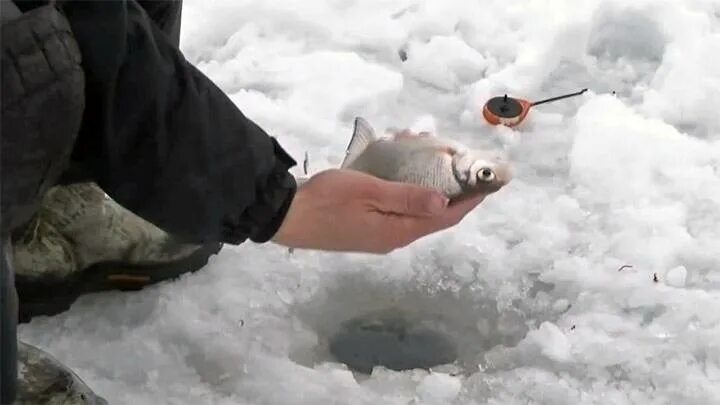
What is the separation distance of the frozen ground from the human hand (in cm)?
33

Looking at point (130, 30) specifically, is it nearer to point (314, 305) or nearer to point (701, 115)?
point (314, 305)

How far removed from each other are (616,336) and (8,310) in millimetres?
1078

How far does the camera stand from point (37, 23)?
3.54 ft

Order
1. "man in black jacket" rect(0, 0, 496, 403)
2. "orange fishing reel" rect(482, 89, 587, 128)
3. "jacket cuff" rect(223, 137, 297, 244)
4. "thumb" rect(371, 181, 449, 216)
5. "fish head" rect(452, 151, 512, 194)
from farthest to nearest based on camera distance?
"orange fishing reel" rect(482, 89, 587, 128), "fish head" rect(452, 151, 512, 194), "thumb" rect(371, 181, 449, 216), "jacket cuff" rect(223, 137, 297, 244), "man in black jacket" rect(0, 0, 496, 403)

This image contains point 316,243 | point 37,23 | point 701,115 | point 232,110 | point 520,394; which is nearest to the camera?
point 37,23

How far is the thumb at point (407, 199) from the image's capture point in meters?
1.50

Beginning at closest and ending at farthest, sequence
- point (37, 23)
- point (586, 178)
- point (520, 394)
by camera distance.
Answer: point (37, 23)
point (520, 394)
point (586, 178)

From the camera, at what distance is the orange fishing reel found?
2365 millimetres

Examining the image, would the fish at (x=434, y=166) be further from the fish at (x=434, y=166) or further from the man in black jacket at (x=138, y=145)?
the man in black jacket at (x=138, y=145)

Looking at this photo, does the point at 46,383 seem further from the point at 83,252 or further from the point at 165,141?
the point at 165,141

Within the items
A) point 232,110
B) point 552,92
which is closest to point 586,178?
point 552,92

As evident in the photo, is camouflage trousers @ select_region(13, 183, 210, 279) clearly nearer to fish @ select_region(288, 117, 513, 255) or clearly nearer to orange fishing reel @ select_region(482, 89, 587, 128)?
fish @ select_region(288, 117, 513, 255)

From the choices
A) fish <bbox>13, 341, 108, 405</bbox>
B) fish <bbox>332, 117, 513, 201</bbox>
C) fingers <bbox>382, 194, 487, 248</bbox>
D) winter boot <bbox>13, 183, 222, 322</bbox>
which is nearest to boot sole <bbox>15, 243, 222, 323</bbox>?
winter boot <bbox>13, 183, 222, 322</bbox>

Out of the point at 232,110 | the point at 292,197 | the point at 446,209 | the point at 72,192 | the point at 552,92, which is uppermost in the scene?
the point at 232,110
